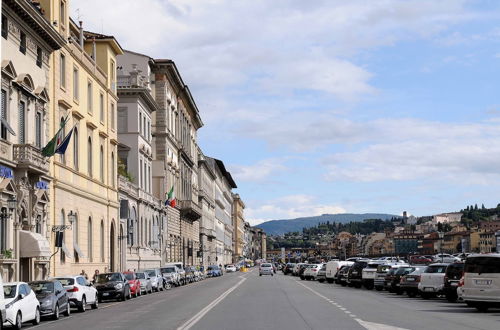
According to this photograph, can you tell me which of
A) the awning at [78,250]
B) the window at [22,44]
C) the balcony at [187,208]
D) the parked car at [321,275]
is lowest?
the parked car at [321,275]

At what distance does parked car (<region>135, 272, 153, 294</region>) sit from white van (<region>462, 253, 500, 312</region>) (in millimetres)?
25406

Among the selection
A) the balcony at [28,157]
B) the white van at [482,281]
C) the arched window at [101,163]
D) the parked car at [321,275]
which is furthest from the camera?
the parked car at [321,275]

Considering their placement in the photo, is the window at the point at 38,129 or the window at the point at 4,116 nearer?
Result: the window at the point at 4,116

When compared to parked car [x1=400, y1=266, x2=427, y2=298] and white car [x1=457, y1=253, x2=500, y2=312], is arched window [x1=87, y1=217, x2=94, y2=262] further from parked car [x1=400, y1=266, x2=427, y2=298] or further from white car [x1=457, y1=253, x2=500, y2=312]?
white car [x1=457, y1=253, x2=500, y2=312]

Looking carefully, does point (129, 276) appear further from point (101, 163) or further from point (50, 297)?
point (50, 297)

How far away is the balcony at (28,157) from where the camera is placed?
1593 inches

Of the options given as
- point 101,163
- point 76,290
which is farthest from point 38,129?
point 101,163

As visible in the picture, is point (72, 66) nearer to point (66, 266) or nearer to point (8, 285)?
point (66, 266)

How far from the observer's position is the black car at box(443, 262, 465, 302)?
3538cm

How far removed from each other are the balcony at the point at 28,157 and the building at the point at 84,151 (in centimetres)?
526

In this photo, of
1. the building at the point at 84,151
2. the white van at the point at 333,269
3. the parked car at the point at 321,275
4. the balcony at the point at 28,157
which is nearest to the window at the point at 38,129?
the building at the point at 84,151

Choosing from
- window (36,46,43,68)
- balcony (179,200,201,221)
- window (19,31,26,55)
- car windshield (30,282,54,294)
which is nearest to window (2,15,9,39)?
window (19,31,26,55)

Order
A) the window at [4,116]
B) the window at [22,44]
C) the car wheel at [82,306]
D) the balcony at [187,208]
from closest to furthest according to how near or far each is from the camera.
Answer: the car wheel at [82,306]
the window at [4,116]
the window at [22,44]
the balcony at [187,208]

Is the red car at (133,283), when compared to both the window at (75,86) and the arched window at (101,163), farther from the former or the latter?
the arched window at (101,163)
